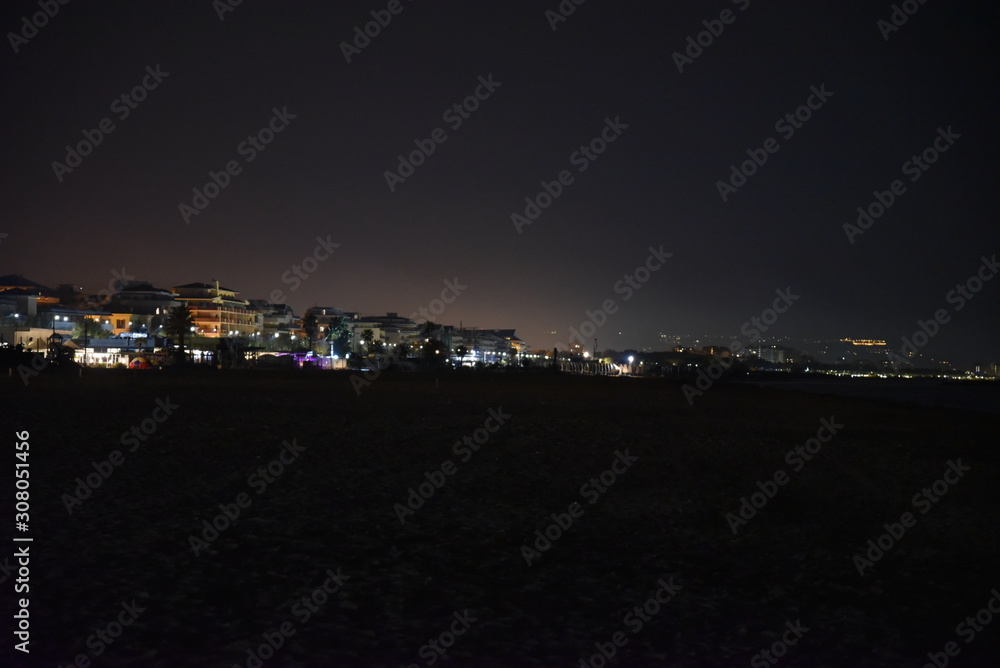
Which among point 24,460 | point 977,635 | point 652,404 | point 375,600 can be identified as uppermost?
point 652,404

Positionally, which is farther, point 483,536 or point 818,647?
point 483,536

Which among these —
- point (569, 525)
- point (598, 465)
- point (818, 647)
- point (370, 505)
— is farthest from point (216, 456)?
point (818, 647)

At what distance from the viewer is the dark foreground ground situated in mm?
5309

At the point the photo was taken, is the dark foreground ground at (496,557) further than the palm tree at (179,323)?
No

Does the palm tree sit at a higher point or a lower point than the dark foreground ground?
higher

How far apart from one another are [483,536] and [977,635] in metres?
4.52

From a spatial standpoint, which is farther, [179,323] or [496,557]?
[179,323]

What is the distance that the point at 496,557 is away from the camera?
7.60 meters

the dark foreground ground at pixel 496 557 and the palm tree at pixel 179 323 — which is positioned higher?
the palm tree at pixel 179 323

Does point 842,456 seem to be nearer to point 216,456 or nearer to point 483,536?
point 483,536

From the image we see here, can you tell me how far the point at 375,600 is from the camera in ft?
20.1

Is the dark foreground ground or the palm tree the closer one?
the dark foreground ground

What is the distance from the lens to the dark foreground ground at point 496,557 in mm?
5309

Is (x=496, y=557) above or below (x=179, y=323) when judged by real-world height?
below
